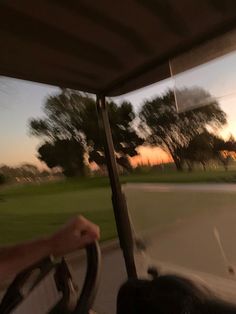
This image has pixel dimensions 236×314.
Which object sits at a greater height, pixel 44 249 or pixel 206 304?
pixel 44 249

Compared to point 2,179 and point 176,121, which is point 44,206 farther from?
point 176,121

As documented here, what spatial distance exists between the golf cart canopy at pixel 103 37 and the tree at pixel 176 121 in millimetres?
120

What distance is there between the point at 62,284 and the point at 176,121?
0.64 metres

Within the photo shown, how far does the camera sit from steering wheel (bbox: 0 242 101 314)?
104 cm

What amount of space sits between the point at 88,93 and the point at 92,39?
0.40 meters

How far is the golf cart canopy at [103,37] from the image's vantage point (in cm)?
112

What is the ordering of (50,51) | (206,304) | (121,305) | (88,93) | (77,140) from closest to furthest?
1. (206,304)
2. (121,305)
3. (50,51)
4. (88,93)
5. (77,140)

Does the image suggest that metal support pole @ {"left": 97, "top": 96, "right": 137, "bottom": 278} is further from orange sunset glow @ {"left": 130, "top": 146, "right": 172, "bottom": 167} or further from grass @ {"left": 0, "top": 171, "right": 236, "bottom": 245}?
grass @ {"left": 0, "top": 171, "right": 236, "bottom": 245}

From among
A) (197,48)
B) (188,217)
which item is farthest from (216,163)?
(197,48)

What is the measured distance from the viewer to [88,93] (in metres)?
1.70

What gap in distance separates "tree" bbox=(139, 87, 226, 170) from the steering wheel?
1.44 feet

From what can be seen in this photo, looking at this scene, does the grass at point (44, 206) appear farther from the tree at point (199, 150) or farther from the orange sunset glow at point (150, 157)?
the tree at point (199, 150)

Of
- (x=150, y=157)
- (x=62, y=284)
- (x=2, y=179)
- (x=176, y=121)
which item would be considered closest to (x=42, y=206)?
(x=2, y=179)

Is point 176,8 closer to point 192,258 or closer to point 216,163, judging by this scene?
point 216,163
